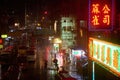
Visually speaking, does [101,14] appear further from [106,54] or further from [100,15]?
[106,54]

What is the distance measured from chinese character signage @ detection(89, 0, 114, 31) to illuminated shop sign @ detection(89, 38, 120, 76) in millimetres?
970

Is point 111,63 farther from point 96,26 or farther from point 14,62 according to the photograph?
point 14,62

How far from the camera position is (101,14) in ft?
59.2

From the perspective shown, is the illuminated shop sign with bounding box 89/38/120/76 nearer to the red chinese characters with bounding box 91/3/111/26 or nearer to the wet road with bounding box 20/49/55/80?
the red chinese characters with bounding box 91/3/111/26

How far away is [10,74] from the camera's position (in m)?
42.5

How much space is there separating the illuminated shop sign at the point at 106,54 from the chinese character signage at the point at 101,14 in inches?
38.2

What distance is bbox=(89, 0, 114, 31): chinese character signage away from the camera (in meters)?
17.5

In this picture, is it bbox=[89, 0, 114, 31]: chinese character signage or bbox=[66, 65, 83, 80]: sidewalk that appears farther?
bbox=[66, 65, 83, 80]: sidewalk

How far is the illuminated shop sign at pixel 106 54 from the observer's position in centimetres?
1378

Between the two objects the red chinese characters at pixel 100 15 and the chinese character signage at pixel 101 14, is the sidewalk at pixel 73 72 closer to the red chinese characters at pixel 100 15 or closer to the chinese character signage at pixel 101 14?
the chinese character signage at pixel 101 14

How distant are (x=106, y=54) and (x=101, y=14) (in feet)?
10.2

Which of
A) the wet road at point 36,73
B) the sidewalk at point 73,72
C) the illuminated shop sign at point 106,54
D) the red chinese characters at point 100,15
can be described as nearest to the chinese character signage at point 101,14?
the red chinese characters at point 100,15

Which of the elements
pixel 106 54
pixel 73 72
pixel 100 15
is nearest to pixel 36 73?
pixel 73 72


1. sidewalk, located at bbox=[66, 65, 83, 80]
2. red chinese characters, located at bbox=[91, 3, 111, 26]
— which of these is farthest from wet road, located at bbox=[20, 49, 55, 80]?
red chinese characters, located at bbox=[91, 3, 111, 26]
